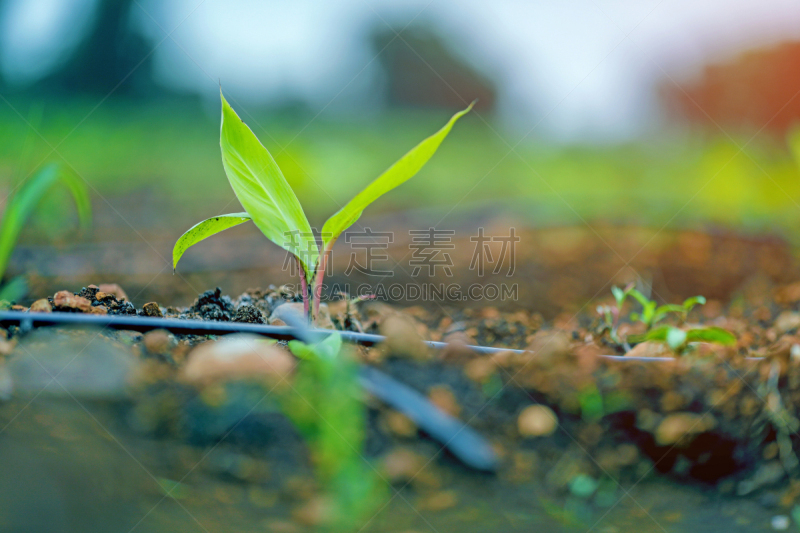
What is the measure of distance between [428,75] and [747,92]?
1996 mm

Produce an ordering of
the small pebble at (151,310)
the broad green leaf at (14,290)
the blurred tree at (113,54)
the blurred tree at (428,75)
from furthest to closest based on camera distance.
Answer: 1. the blurred tree at (428,75)
2. the blurred tree at (113,54)
3. the broad green leaf at (14,290)
4. the small pebble at (151,310)

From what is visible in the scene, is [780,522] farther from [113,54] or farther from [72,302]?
[113,54]

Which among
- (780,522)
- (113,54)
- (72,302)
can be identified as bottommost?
(780,522)

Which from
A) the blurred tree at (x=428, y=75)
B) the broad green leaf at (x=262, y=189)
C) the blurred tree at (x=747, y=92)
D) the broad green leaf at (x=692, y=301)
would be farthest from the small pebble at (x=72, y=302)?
the blurred tree at (x=428, y=75)

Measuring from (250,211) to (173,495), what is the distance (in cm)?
32

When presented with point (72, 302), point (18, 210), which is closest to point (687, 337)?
point (72, 302)

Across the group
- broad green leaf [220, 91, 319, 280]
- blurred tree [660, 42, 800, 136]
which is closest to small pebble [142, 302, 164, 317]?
broad green leaf [220, 91, 319, 280]

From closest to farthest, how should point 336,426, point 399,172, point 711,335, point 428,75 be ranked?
point 336,426 < point 399,172 < point 711,335 < point 428,75

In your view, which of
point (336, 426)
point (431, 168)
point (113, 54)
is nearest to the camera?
point (336, 426)

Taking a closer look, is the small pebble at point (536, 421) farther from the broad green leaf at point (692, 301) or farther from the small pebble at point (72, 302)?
the small pebble at point (72, 302)

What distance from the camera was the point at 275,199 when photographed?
58 cm

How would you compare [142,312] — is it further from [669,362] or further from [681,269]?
[681,269]

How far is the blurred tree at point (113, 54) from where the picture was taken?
88.5 inches

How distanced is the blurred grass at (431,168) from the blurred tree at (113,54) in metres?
0.14
